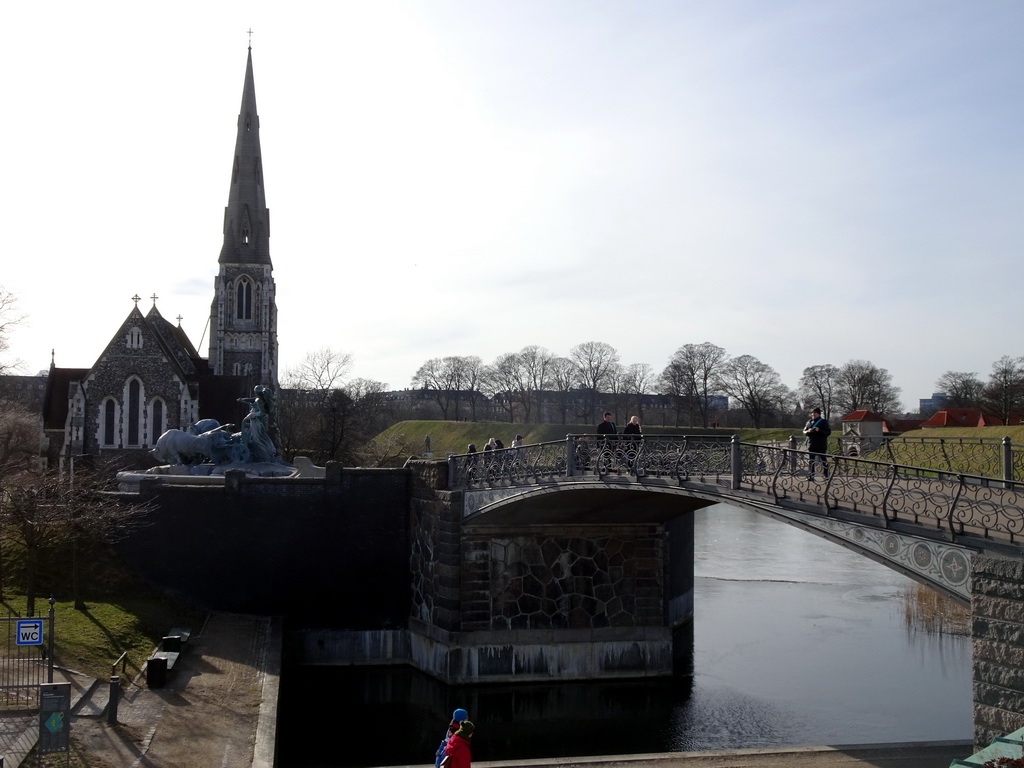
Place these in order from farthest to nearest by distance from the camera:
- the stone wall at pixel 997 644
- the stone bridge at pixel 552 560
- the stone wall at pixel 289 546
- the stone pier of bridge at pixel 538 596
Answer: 1. the stone wall at pixel 289 546
2. the stone pier of bridge at pixel 538 596
3. the stone bridge at pixel 552 560
4. the stone wall at pixel 997 644

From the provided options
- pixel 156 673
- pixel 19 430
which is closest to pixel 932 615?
pixel 156 673

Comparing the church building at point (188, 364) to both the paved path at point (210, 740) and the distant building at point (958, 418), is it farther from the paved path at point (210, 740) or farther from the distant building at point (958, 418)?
the distant building at point (958, 418)

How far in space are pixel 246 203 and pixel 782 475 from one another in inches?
2138

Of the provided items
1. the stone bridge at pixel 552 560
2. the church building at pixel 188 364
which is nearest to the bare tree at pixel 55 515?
the stone bridge at pixel 552 560

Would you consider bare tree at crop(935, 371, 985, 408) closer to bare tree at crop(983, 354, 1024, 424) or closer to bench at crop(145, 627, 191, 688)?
bare tree at crop(983, 354, 1024, 424)

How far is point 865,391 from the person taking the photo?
76250 mm

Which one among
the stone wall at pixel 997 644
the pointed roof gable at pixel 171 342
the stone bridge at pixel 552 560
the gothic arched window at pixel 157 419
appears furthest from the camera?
the pointed roof gable at pixel 171 342

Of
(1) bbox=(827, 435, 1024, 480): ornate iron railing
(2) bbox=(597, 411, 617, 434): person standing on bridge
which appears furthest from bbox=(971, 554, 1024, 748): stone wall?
(2) bbox=(597, 411, 617, 434): person standing on bridge

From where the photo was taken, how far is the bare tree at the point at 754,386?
84.0 meters

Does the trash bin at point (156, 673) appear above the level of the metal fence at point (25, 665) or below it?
below

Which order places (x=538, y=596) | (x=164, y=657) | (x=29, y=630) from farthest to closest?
(x=538, y=596) < (x=164, y=657) < (x=29, y=630)

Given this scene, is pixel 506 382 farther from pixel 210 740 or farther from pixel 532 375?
pixel 210 740

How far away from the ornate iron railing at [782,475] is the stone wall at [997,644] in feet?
1.35

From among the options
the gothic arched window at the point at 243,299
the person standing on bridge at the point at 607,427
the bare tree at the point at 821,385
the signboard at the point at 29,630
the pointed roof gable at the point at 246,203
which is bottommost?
the signboard at the point at 29,630
